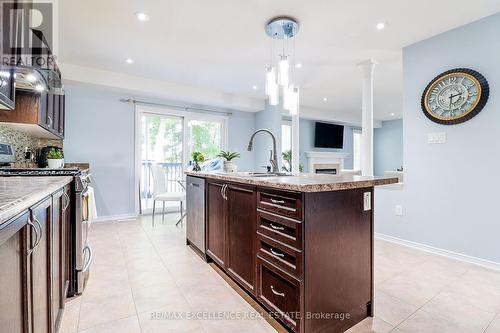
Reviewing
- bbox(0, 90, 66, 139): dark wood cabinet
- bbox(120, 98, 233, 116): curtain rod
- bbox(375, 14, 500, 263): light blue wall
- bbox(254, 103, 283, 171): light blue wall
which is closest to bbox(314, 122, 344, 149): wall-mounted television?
bbox(254, 103, 283, 171): light blue wall

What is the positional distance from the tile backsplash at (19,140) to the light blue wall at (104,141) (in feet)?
1.73

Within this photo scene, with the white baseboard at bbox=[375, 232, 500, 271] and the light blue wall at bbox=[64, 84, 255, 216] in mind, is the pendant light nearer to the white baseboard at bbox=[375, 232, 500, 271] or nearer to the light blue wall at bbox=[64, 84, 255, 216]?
the white baseboard at bbox=[375, 232, 500, 271]

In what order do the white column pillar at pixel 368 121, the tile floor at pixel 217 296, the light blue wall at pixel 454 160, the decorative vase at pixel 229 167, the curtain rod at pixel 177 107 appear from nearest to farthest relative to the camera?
the tile floor at pixel 217 296 → the light blue wall at pixel 454 160 → the decorative vase at pixel 229 167 → the white column pillar at pixel 368 121 → the curtain rod at pixel 177 107

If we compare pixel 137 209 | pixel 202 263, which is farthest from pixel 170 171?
pixel 202 263

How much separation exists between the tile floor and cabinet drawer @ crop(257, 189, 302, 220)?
729mm

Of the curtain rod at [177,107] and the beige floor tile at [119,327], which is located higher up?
the curtain rod at [177,107]

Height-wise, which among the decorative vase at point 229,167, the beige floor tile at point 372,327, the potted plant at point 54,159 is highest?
the potted plant at point 54,159

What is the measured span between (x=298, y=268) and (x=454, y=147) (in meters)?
2.40

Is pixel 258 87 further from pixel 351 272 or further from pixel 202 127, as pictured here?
pixel 351 272

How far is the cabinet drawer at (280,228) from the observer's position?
1344 millimetres

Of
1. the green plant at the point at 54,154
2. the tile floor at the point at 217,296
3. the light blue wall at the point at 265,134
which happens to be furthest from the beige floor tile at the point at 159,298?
the light blue wall at the point at 265,134

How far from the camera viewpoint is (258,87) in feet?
15.9

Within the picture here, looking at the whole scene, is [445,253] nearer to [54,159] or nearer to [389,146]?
[54,159]

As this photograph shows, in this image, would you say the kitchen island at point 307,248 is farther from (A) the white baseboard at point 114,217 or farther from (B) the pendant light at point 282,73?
(A) the white baseboard at point 114,217
